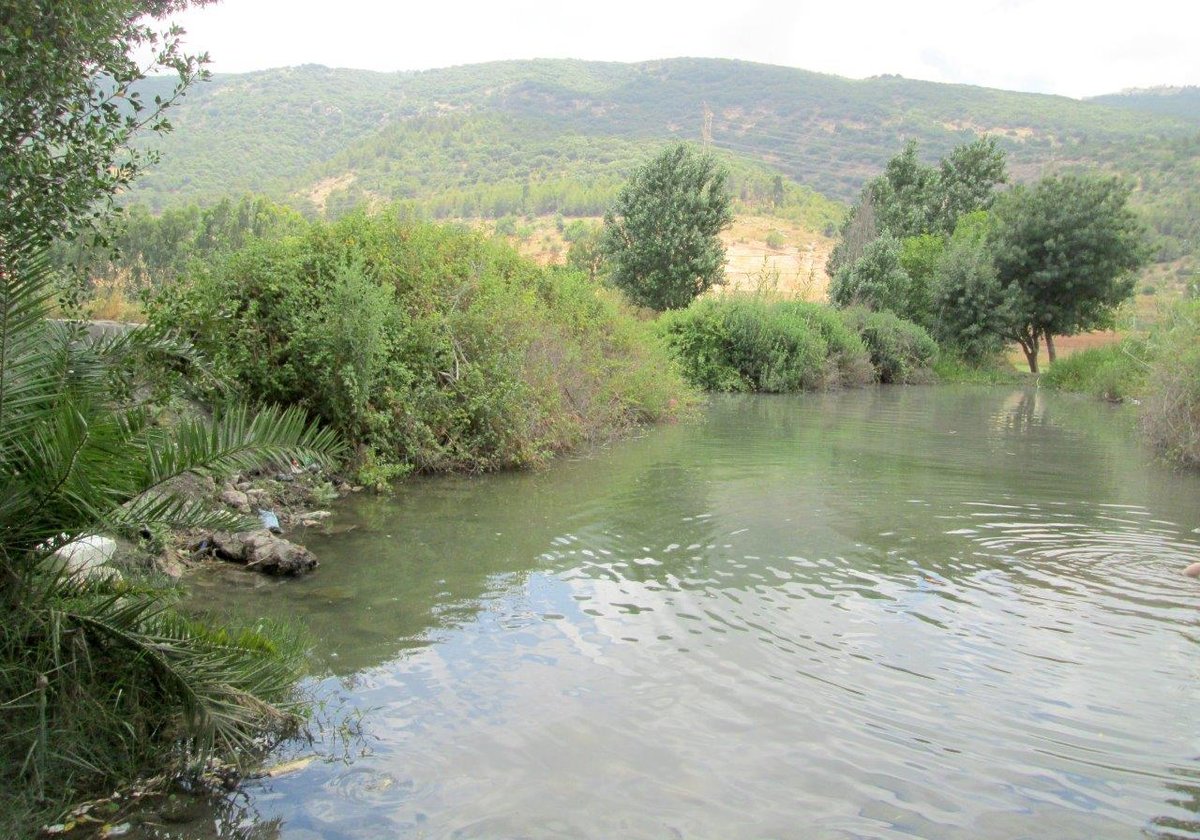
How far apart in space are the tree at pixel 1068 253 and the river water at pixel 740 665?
3391 centimetres

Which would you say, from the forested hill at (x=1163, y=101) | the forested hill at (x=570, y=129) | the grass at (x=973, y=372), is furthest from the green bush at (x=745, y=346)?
the forested hill at (x=1163, y=101)

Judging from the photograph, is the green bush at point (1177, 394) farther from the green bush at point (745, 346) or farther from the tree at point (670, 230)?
the tree at point (670, 230)

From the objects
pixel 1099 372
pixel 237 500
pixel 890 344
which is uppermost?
pixel 237 500

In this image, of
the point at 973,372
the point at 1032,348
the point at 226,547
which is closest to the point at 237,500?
the point at 226,547

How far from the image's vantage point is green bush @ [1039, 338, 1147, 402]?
3003cm

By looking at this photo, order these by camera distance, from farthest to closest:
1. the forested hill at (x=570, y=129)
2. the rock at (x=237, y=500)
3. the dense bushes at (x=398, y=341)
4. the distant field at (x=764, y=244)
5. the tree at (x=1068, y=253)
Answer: the forested hill at (x=570, y=129) < the distant field at (x=764, y=244) < the tree at (x=1068, y=253) < the dense bushes at (x=398, y=341) < the rock at (x=237, y=500)

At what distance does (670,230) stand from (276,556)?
3386cm

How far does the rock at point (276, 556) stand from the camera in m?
8.27

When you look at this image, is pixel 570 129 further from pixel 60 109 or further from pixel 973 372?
pixel 60 109

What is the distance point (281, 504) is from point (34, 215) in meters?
5.16

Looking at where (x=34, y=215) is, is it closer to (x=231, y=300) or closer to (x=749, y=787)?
(x=749, y=787)

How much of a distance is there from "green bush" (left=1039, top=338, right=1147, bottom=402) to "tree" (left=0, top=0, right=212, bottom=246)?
27474 millimetres

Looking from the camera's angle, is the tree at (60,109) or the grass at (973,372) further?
the grass at (973,372)

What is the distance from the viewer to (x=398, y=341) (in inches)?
509
